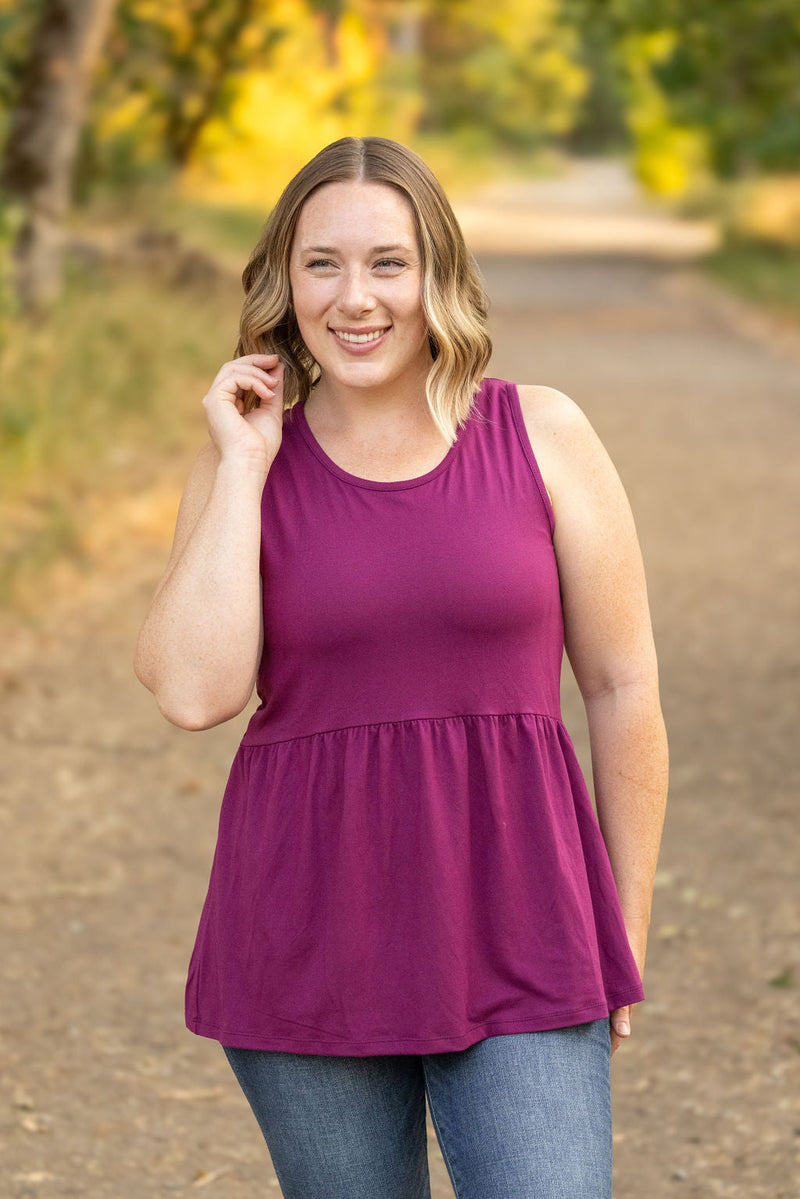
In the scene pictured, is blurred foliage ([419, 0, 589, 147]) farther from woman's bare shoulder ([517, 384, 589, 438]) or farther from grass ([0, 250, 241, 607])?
woman's bare shoulder ([517, 384, 589, 438])

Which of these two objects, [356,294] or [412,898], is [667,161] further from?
[412,898]

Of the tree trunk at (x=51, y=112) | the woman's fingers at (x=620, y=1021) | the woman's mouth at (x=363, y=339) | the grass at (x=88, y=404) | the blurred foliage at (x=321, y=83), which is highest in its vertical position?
the blurred foliage at (x=321, y=83)

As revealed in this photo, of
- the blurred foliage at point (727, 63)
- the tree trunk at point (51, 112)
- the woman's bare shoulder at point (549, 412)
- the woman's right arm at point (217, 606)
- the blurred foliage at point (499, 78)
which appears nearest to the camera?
the woman's right arm at point (217, 606)

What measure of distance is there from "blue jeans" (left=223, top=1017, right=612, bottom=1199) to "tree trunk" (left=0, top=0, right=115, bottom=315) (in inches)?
405

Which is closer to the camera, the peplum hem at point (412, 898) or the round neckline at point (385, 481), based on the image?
the peplum hem at point (412, 898)

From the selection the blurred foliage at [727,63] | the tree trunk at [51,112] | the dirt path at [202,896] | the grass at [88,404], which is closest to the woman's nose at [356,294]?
the dirt path at [202,896]

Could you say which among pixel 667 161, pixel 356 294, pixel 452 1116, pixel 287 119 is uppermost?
pixel 667 161

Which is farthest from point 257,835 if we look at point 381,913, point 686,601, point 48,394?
point 48,394

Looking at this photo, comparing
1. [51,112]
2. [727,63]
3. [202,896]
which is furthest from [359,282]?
[727,63]

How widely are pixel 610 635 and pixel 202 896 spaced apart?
2.88 m

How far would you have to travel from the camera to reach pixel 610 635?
A: 7.18 ft

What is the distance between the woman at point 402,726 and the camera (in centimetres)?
197

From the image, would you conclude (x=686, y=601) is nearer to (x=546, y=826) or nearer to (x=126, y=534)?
(x=126, y=534)

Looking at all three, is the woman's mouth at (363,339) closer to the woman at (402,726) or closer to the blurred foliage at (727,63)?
the woman at (402,726)
